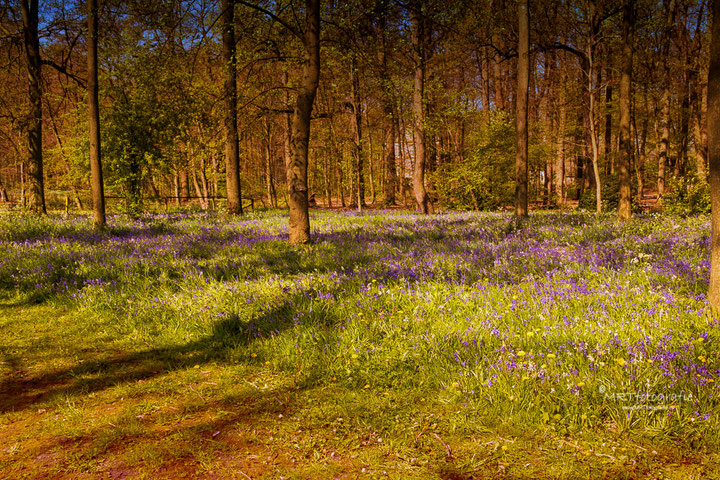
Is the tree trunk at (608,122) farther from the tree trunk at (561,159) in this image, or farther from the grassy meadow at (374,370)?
the grassy meadow at (374,370)

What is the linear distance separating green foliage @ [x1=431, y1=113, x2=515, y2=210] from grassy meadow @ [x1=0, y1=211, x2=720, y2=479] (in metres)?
15.5

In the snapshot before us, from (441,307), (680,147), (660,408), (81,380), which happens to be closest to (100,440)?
(81,380)

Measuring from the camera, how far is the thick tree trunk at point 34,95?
15102 millimetres

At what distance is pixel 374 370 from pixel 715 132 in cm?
390

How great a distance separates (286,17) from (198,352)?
9.96 m

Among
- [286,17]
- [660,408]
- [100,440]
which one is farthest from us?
[286,17]

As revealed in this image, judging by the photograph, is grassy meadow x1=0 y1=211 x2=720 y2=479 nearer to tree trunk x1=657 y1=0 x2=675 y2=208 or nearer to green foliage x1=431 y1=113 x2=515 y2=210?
green foliage x1=431 y1=113 x2=515 y2=210

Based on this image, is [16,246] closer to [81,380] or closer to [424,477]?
[81,380]

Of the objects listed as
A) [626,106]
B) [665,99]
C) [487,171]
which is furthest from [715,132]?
[665,99]

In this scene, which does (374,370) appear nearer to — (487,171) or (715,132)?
(715,132)

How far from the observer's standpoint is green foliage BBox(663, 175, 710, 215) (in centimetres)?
1316

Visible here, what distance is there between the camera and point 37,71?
15102 millimetres

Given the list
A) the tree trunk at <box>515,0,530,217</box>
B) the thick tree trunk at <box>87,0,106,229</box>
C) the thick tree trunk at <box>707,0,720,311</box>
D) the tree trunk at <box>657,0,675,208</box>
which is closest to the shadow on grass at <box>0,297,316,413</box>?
the thick tree trunk at <box>707,0,720,311</box>

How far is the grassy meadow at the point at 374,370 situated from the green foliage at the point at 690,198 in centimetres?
879
